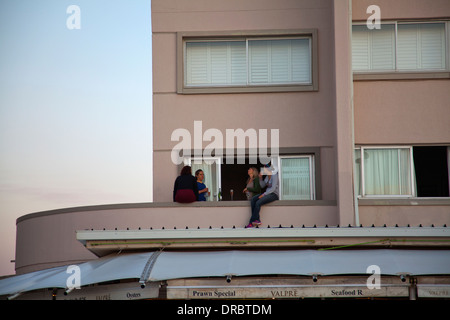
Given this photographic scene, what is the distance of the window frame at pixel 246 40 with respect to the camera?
2095cm

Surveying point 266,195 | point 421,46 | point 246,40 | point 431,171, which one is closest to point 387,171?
point 431,171

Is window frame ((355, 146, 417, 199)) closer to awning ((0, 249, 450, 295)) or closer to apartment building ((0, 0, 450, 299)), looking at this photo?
apartment building ((0, 0, 450, 299))

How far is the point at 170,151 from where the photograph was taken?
20.7 meters

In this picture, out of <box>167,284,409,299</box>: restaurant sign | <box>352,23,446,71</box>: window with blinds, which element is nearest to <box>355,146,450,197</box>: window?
<box>352,23,446,71</box>: window with blinds

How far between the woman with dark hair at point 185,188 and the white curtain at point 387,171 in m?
4.08

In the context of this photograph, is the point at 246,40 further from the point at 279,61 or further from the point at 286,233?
the point at 286,233

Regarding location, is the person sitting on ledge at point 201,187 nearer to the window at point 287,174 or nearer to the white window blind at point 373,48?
the window at point 287,174

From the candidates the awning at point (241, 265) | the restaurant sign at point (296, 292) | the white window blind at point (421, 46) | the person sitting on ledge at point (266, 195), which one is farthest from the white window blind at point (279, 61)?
the restaurant sign at point (296, 292)

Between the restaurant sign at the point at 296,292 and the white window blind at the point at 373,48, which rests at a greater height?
the white window blind at the point at 373,48

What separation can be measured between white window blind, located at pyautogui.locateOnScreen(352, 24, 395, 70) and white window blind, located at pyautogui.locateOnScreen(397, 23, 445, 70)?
212 millimetres

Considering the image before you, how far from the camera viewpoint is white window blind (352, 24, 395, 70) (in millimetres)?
21078

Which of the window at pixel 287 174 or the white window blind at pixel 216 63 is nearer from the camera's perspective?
the window at pixel 287 174
